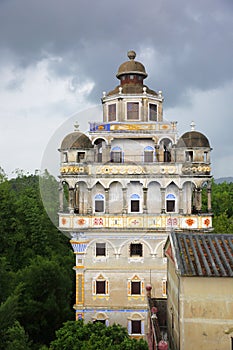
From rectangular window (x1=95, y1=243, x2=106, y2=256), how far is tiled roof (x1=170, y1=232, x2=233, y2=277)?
13835mm

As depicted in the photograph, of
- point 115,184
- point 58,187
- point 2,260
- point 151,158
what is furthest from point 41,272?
point 151,158

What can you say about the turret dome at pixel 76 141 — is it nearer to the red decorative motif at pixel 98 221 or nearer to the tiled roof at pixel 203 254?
the red decorative motif at pixel 98 221

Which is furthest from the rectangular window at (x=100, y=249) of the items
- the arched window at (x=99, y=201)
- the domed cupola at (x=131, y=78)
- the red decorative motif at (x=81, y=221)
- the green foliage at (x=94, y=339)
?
the domed cupola at (x=131, y=78)

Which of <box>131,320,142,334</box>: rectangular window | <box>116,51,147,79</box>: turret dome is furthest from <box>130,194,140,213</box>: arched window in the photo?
<box>116,51,147,79</box>: turret dome

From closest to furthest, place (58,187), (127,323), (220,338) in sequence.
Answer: (220,338) → (127,323) → (58,187)

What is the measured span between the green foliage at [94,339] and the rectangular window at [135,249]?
8.64 m

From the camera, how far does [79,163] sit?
96.6ft

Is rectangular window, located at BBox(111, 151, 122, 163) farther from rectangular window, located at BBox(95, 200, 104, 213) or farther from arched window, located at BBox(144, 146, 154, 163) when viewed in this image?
rectangular window, located at BBox(95, 200, 104, 213)

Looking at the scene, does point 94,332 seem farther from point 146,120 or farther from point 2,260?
point 146,120

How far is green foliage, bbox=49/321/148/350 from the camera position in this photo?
1920 cm

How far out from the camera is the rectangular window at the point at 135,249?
2948cm

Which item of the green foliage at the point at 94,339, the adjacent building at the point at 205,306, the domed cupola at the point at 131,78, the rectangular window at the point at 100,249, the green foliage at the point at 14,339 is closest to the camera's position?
the adjacent building at the point at 205,306

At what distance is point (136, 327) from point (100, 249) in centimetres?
→ 557

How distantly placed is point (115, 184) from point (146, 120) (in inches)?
200
